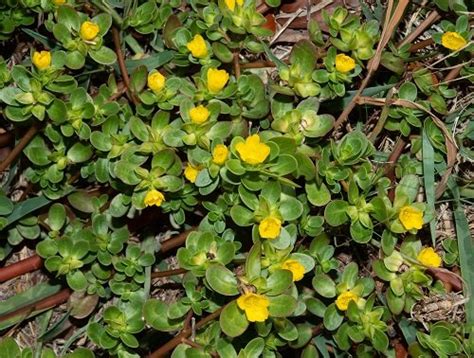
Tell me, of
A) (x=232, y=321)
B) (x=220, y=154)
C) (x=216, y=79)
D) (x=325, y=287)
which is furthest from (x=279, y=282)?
(x=216, y=79)

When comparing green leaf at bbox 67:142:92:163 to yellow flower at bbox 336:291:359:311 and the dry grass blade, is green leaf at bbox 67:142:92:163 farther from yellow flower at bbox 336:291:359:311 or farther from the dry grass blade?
yellow flower at bbox 336:291:359:311

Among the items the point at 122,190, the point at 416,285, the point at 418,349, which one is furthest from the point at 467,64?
the point at 122,190

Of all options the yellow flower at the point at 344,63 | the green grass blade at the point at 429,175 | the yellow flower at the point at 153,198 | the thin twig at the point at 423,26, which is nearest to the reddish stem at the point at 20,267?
the yellow flower at the point at 153,198

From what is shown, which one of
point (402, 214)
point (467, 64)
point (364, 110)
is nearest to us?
point (402, 214)

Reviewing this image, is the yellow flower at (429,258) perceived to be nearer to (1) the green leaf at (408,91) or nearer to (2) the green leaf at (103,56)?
(1) the green leaf at (408,91)

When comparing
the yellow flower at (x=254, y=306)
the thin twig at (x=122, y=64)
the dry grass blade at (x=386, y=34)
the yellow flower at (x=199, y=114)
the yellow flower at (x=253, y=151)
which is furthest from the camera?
the thin twig at (x=122, y=64)

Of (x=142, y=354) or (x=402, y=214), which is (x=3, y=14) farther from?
(x=402, y=214)
